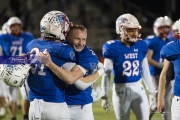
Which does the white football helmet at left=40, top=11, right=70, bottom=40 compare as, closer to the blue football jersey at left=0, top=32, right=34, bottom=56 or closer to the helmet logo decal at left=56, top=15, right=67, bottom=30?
the helmet logo decal at left=56, top=15, right=67, bottom=30

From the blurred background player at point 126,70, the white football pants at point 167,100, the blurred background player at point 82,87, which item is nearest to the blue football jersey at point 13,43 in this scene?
the white football pants at point 167,100

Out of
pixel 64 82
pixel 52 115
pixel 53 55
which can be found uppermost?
pixel 53 55

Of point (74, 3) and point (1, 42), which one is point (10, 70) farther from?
point (74, 3)

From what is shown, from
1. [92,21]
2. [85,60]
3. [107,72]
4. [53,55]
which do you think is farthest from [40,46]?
[92,21]

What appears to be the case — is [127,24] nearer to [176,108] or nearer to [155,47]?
[176,108]

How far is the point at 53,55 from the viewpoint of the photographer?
3357mm

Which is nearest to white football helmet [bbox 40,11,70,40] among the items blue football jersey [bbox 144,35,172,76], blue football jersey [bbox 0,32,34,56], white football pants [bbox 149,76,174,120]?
white football pants [bbox 149,76,174,120]

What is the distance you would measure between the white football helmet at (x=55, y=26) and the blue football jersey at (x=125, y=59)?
149cm

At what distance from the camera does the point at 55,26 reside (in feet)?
11.3

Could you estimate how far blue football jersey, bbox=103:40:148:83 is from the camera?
493cm

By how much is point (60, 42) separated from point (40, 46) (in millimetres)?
164

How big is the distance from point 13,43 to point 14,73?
13.2ft

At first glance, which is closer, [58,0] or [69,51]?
[69,51]

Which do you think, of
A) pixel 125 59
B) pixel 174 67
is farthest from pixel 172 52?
pixel 125 59
